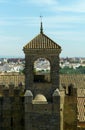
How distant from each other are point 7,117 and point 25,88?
10.0ft

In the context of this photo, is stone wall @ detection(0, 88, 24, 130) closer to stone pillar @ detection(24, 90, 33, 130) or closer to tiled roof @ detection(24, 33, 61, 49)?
stone pillar @ detection(24, 90, 33, 130)

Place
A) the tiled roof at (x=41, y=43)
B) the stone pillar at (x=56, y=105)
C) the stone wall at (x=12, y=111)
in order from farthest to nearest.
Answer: the stone wall at (x=12, y=111) → the tiled roof at (x=41, y=43) → the stone pillar at (x=56, y=105)

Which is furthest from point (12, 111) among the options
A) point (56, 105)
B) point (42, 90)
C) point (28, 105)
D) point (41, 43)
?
point (41, 43)

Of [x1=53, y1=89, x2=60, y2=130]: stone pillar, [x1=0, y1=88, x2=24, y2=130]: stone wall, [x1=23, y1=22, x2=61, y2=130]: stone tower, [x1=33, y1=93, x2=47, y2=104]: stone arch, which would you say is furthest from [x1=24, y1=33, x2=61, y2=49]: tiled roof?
[x1=0, y1=88, x2=24, y2=130]: stone wall

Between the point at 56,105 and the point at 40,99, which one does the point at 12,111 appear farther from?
the point at 56,105

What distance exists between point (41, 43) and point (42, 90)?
3904 mm

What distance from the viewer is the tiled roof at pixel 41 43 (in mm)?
36147

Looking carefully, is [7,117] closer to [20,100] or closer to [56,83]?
[20,100]

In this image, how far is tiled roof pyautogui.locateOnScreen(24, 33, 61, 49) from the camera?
36147 mm

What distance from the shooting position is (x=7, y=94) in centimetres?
3750

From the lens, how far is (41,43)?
3659 cm

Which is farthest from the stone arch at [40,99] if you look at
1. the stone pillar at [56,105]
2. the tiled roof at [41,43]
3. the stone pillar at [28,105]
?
the tiled roof at [41,43]

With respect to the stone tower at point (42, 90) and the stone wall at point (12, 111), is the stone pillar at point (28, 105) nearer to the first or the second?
the stone tower at point (42, 90)

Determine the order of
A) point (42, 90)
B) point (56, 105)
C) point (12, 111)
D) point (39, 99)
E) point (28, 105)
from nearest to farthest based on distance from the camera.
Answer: point (56, 105) → point (28, 105) → point (39, 99) → point (42, 90) → point (12, 111)
